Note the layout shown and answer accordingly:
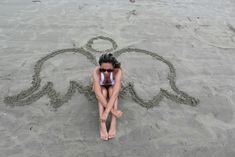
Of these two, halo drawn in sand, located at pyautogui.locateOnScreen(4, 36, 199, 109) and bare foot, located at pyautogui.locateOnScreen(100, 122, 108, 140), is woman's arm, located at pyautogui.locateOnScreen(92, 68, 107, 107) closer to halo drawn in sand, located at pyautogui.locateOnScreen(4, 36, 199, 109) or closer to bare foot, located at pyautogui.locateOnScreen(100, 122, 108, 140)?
bare foot, located at pyautogui.locateOnScreen(100, 122, 108, 140)

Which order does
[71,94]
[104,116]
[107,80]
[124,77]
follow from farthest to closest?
[124,77]
[71,94]
[107,80]
[104,116]

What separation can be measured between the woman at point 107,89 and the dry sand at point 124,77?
0.13 m

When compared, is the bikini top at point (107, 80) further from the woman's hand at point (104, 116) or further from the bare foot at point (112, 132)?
the bare foot at point (112, 132)

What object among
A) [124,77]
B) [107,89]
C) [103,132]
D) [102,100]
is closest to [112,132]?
[103,132]

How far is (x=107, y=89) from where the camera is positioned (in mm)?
3600

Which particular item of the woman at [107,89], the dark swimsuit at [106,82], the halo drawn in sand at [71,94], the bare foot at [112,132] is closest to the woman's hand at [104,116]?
the woman at [107,89]

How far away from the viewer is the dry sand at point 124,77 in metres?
3.38

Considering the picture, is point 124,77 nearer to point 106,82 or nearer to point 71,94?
point 106,82

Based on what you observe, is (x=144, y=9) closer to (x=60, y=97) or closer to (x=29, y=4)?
(x=29, y=4)

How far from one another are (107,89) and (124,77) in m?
0.68

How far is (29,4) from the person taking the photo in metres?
5.78

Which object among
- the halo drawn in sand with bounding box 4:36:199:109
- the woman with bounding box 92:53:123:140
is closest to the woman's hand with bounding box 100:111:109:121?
the woman with bounding box 92:53:123:140

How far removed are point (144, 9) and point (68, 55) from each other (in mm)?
2098

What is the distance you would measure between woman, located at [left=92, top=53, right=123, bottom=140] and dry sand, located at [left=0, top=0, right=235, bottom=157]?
0.43ft
